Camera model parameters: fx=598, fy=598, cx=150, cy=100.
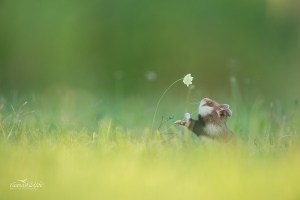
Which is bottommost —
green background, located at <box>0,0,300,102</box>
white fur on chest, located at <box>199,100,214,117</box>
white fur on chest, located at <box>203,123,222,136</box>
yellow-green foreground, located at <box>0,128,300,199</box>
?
yellow-green foreground, located at <box>0,128,300,199</box>

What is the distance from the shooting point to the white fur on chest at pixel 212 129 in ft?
8.72

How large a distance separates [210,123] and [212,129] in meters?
0.05

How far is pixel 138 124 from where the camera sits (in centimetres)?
346

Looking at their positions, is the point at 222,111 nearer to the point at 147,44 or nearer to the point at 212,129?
the point at 212,129

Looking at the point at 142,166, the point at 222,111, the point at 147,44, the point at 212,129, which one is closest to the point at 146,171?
the point at 142,166

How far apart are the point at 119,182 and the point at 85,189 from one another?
0.41 feet

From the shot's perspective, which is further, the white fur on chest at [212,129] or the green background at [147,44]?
the green background at [147,44]

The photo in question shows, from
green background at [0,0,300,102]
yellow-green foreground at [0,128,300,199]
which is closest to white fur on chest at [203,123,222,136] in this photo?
yellow-green foreground at [0,128,300,199]

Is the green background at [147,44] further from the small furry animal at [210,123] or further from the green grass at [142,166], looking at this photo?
the green grass at [142,166]

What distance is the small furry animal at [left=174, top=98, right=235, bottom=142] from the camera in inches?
104

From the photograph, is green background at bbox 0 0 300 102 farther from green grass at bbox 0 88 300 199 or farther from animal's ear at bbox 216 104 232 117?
green grass at bbox 0 88 300 199

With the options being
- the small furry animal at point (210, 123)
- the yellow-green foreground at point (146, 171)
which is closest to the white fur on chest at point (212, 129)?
the small furry animal at point (210, 123)

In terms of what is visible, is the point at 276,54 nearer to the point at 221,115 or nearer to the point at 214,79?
the point at 214,79

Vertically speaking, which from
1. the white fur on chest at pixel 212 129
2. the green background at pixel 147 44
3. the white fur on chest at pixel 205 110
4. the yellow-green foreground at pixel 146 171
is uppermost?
the green background at pixel 147 44
